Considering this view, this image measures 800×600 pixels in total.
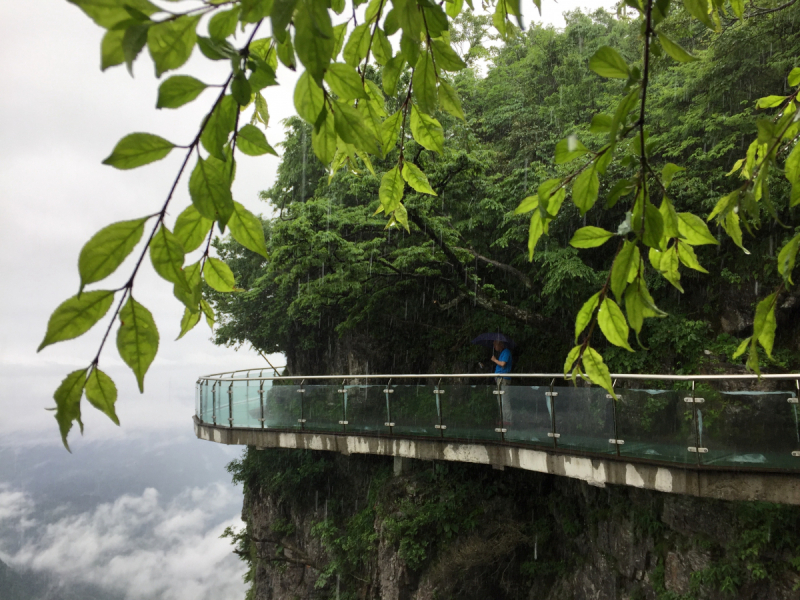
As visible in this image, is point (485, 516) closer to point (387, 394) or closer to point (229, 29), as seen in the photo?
point (387, 394)

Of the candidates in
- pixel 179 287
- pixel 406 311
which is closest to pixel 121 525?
pixel 406 311

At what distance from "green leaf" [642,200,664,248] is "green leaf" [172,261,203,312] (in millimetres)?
702

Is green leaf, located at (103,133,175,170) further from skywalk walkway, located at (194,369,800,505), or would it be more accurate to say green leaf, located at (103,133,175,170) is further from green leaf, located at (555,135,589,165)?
skywalk walkway, located at (194,369,800,505)

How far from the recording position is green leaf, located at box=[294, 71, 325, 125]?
29.6 inches

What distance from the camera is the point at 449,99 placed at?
1.13m

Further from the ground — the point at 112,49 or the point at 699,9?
the point at 699,9

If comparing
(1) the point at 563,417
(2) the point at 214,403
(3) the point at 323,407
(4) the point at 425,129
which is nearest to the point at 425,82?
(4) the point at 425,129

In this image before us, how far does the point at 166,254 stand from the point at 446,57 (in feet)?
2.27

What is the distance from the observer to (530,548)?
9.27 meters

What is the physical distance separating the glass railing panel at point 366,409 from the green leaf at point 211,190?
7914 millimetres

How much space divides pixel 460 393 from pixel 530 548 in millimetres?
3754

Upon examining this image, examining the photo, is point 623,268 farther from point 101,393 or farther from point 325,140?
point 101,393

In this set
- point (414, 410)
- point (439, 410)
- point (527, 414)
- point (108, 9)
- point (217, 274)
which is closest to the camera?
point (108, 9)

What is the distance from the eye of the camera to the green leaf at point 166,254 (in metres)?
0.63
